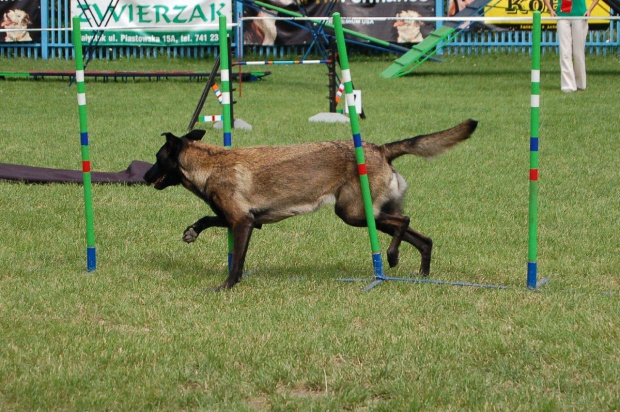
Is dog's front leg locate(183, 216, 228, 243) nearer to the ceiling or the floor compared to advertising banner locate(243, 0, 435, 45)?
nearer to the floor

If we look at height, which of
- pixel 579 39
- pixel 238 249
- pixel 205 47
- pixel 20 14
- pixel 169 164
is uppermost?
pixel 20 14

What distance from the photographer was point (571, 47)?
56.7 feet

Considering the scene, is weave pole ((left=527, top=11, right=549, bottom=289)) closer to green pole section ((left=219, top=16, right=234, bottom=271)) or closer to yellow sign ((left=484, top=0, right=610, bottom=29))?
green pole section ((left=219, top=16, right=234, bottom=271))

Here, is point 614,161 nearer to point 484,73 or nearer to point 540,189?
point 540,189

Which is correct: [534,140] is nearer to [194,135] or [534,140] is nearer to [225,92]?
[225,92]

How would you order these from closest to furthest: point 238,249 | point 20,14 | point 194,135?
point 238,249 < point 194,135 < point 20,14

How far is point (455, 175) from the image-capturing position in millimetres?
10719

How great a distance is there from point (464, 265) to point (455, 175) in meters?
3.80

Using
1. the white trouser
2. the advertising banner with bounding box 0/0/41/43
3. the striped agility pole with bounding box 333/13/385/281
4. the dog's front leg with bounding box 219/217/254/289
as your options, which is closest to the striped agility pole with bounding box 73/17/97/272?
the dog's front leg with bounding box 219/217/254/289

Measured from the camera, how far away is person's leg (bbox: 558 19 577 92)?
17.2m

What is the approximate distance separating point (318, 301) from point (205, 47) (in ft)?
65.5

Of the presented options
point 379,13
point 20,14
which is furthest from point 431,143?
point 20,14

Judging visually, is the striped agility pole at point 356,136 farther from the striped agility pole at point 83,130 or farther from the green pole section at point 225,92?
the striped agility pole at point 83,130

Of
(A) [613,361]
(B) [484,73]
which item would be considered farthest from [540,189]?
(B) [484,73]
